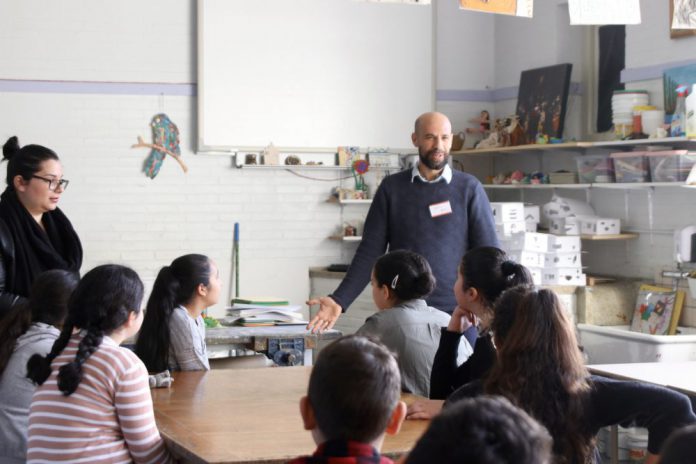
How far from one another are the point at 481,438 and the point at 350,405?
55cm

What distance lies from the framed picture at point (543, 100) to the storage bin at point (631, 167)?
2.92ft

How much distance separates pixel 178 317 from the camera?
12.7ft

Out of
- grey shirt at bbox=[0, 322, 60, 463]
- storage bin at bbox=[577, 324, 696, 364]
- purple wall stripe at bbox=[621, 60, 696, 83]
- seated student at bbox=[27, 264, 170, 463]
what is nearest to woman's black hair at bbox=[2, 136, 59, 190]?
grey shirt at bbox=[0, 322, 60, 463]

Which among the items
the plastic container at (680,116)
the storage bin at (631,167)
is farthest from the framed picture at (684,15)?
the storage bin at (631,167)

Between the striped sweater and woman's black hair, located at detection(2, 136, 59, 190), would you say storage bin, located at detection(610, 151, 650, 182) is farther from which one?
the striped sweater

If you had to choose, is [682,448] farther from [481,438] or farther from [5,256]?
[5,256]

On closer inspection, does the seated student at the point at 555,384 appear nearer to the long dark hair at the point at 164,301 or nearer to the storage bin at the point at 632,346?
the long dark hair at the point at 164,301

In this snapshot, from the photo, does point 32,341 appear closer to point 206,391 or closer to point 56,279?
point 56,279

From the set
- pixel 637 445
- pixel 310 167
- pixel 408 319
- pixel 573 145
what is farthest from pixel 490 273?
pixel 310 167

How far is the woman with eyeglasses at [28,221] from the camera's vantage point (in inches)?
151

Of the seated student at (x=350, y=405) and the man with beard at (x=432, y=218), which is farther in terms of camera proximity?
the man with beard at (x=432, y=218)

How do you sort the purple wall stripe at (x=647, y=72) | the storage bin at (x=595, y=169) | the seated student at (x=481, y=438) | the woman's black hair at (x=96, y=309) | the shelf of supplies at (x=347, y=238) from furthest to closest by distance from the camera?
the shelf of supplies at (x=347, y=238) < the storage bin at (x=595, y=169) < the purple wall stripe at (x=647, y=72) < the woman's black hair at (x=96, y=309) < the seated student at (x=481, y=438)

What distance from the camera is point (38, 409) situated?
8.70 ft

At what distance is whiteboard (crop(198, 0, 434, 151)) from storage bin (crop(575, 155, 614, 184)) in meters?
1.75
